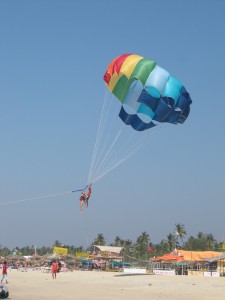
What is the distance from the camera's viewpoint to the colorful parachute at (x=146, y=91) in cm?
2350

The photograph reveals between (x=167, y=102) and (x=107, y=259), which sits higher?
(x=167, y=102)

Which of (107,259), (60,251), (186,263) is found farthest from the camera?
(60,251)

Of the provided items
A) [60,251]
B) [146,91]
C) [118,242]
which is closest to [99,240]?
[118,242]

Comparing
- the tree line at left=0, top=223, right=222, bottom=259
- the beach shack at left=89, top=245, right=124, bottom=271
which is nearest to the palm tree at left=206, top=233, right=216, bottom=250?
the tree line at left=0, top=223, right=222, bottom=259

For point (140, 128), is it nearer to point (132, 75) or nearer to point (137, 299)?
point (132, 75)

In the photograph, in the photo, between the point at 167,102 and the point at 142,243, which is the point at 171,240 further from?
the point at 167,102

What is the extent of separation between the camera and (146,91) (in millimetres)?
23797

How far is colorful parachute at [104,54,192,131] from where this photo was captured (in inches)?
925

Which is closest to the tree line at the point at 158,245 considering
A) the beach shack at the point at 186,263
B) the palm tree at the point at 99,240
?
the palm tree at the point at 99,240

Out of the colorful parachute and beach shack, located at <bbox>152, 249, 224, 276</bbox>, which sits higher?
the colorful parachute

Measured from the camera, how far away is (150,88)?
2361cm

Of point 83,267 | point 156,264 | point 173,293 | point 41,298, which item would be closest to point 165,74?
point 173,293

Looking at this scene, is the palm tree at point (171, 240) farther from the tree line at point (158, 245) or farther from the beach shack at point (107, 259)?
the beach shack at point (107, 259)

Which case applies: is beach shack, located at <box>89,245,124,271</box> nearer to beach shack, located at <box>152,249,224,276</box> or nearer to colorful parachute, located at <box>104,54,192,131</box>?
beach shack, located at <box>152,249,224,276</box>
